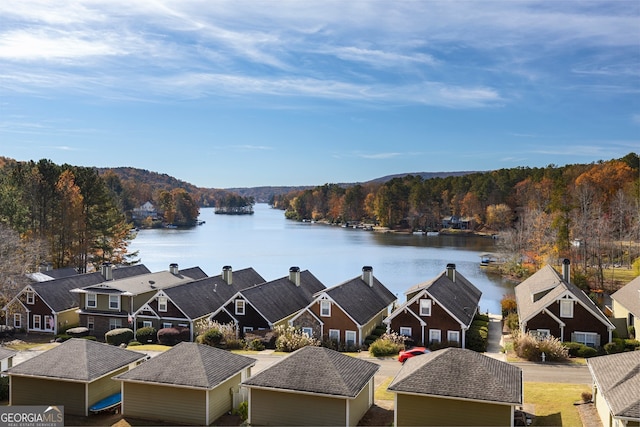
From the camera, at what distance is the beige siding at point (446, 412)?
2103cm

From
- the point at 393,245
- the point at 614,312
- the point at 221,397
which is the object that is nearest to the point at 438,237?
the point at 393,245

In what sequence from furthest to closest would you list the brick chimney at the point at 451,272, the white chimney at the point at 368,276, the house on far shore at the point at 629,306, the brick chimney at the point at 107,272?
the brick chimney at the point at 107,272 → the white chimney at the point at 368,276 → the brick chimney at the point at 451,272 → the house on far shore at the point at 629,306

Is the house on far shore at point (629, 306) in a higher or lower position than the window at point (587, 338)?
higher

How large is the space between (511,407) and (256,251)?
91481 mm

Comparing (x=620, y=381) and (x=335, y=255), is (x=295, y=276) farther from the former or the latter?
(x=335, y=255)

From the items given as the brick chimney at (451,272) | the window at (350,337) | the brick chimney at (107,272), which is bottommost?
the window at (350,337)

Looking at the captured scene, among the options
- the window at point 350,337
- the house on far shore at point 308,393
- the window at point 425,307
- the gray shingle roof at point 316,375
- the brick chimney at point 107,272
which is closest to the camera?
the house on far shore at point 308,393

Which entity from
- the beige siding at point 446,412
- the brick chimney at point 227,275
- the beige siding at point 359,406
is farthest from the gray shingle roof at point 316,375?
the brick chimney at point 227,275

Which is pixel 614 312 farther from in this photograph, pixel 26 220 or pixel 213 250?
pixel 213 250

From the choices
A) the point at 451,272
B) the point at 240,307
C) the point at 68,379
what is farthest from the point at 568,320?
the point at 68,379

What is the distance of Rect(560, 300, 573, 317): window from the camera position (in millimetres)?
37312

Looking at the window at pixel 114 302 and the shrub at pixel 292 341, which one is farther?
the window at pixel 114 302

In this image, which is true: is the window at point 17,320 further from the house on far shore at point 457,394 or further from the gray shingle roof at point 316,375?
the house on far shore at point 457,394

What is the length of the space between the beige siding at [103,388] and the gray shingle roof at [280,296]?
15503mm
